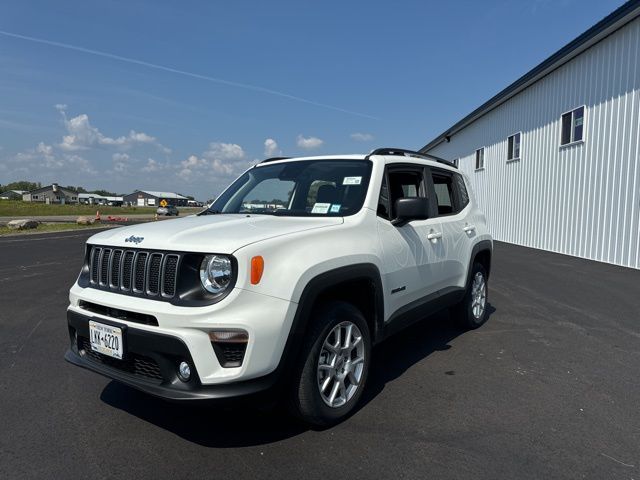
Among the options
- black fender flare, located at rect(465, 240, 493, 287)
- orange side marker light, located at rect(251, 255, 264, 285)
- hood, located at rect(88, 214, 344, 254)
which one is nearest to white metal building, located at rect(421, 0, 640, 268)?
black fender flare, located at rect(465, 240, 493, 287)

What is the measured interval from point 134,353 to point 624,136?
12.0m

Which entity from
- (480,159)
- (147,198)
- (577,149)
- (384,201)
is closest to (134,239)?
(384,201)

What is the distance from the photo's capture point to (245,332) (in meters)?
2.39

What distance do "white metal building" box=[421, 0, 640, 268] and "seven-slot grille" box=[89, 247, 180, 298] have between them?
1108 cm

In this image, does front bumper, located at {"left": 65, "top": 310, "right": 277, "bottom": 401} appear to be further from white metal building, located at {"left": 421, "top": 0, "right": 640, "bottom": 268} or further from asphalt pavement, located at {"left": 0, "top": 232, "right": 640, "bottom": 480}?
white metal building, located at {"left": 421, "top": 0, "right": 640, "bottom": 268}

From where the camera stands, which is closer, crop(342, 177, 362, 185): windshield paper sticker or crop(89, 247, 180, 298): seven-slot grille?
crop(89, 247, 180, 298): seven-slot grille

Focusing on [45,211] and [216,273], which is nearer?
Answer: [216,273]

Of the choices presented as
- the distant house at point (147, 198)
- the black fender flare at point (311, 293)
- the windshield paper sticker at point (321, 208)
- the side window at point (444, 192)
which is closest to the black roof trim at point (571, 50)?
the side window at point (444, 192)

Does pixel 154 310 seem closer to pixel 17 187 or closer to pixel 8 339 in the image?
pixel 8 339

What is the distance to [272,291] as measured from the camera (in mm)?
2488

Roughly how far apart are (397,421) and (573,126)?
12879mm

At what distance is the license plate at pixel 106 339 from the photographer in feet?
8.63

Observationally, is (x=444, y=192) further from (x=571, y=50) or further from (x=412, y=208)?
(x=571, y=50)

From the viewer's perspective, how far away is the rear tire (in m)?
5.09
